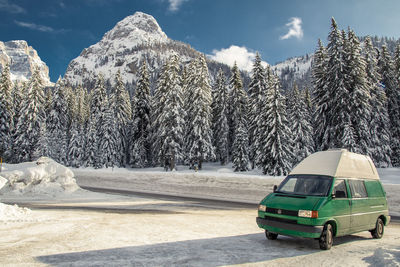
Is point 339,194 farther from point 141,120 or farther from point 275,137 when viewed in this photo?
point 141,120

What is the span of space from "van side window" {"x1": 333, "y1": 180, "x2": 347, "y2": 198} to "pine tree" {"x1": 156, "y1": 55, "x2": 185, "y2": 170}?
32072mm

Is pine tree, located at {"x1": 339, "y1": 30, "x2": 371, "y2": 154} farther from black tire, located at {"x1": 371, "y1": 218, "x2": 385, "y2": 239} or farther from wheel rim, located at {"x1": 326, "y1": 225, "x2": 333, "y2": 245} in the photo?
wheel rim, located at {"x1": 326, "y1": 225, "x2": 333, "y2": 245}

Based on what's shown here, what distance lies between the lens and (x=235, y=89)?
47312mm

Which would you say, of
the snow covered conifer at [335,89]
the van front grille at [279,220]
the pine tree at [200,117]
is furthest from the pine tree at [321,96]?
the van front grille at [279,220]

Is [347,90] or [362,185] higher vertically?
[347,90]

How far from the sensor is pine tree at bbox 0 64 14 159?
4817cm

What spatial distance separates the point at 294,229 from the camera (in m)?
6.66

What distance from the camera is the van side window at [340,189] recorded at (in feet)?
23.5

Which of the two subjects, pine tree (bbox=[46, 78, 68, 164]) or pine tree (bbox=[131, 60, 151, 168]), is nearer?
pine tree (bbox=[131, 60, 151, 168])

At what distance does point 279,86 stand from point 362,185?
26514 mm

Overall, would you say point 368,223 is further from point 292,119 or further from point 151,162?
point 151,162

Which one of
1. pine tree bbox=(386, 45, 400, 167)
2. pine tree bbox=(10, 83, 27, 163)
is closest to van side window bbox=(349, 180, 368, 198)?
pine tree bbox=(386, 45, 400, 167)

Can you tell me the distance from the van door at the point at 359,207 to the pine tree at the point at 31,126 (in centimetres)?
5289

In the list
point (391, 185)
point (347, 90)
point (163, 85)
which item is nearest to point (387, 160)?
point (347, 90)
